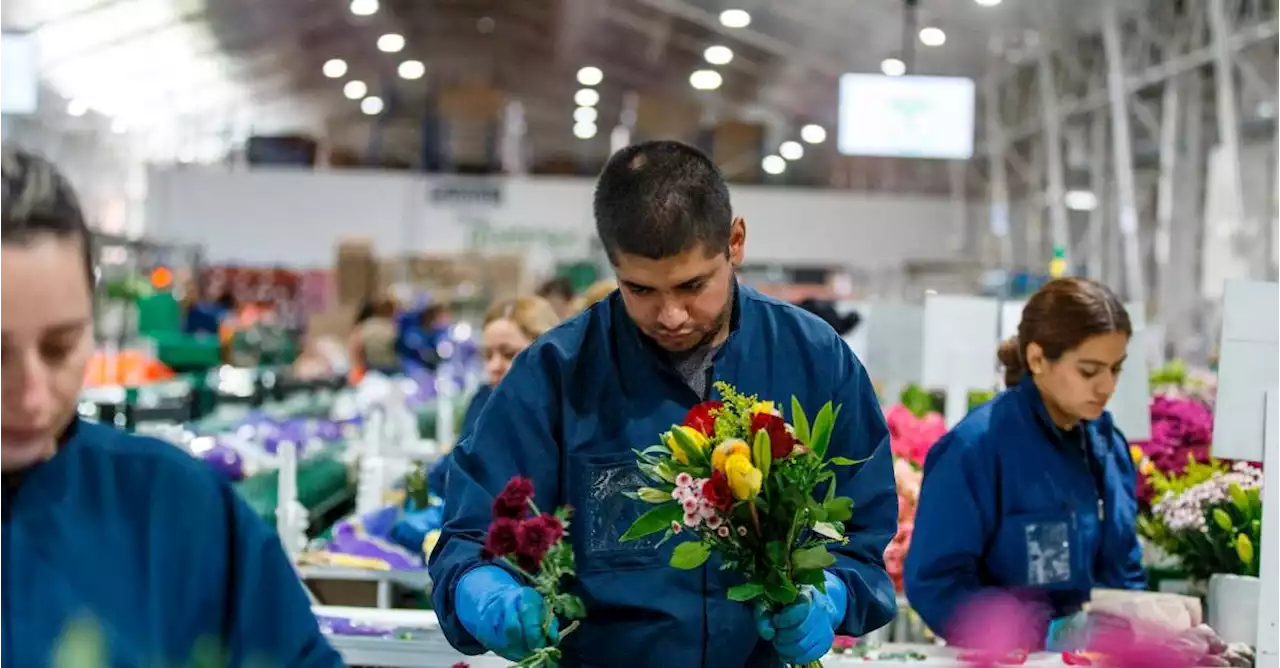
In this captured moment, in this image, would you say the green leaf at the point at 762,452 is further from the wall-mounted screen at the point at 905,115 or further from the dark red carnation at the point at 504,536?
the wall-mounted screen at the point at 905,115

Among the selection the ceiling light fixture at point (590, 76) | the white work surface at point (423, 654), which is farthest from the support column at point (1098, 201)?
the white work surface at point (423, 654)

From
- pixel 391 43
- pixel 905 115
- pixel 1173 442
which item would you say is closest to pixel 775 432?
pixel 1173 442

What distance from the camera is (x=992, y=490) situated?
3.39m

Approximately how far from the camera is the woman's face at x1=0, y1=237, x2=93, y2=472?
1290 millimetres

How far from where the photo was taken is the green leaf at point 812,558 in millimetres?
2066

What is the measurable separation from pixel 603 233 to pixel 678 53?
22.5 meters

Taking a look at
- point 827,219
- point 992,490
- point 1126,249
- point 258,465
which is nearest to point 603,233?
point 992,490

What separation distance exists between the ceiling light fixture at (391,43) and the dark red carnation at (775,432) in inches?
965

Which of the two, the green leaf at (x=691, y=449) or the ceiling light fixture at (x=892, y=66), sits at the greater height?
the ceiling light fixture at (x=892, y=66)

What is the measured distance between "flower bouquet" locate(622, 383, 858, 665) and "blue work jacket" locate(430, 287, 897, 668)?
0.18m

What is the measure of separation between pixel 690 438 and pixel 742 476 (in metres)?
0.10

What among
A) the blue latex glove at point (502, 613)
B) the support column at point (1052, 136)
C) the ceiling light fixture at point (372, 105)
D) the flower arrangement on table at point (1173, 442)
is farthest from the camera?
the ceiling light fixture at point (372, 105)

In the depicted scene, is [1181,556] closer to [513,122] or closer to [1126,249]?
[1126,249]

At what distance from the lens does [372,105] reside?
27.2 metres
